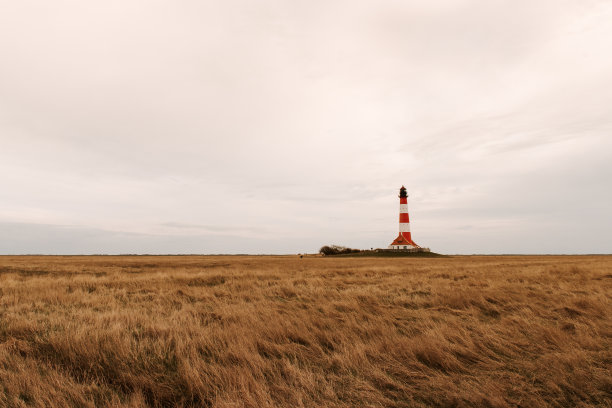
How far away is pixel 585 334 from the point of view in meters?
5.95

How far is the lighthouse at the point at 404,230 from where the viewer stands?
219 ft

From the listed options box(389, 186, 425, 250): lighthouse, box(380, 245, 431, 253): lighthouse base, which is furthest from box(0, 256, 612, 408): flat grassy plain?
box(389, 186, 425, 250): lighthouse

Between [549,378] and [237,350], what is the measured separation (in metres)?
4.08

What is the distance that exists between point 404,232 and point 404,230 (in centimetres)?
39

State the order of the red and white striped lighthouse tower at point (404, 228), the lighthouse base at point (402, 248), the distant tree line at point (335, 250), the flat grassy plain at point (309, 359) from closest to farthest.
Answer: the flat grassy plain at point (309, 359), the lighthouse base at point (402, 248), the red and white striped lighthouse tower at point (404, 228), the distant tree line at point (335, 250)

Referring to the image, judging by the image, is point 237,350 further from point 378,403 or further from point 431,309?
point 431,309

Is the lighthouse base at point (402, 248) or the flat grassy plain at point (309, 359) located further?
the lighthouse base at point (402, 248)

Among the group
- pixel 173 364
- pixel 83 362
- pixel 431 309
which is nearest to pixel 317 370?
pixel 173 364

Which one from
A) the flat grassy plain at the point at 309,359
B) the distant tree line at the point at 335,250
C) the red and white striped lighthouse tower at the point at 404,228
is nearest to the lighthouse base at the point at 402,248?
the red and white striped lighthouse tower at the point at 404,228

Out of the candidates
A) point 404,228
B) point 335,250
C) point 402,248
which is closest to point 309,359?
point 402,248

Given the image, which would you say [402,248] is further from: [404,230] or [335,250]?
[335,250]

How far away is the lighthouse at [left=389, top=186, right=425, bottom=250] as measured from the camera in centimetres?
6669

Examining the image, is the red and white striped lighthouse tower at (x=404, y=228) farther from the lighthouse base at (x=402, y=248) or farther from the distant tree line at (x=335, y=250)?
the distant tree line at (x=335, y=250)

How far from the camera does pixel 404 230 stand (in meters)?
67.2
